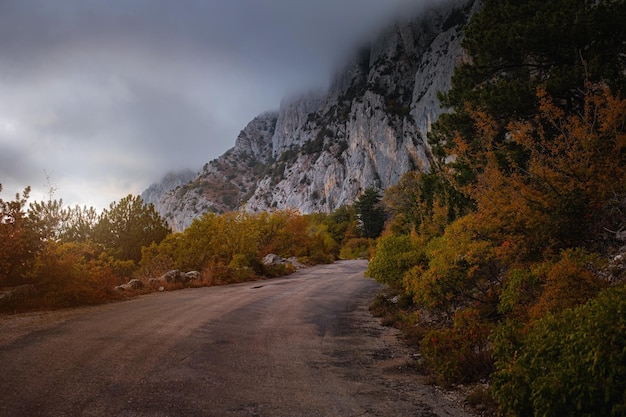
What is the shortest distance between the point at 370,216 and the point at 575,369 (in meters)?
67.9

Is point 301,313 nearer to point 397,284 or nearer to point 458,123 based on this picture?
point 397,284

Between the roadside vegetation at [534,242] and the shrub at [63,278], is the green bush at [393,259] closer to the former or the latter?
the roadside vegetation at [534,242]

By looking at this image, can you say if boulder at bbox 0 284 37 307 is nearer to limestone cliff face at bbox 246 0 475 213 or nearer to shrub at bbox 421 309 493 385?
shrub at bbox 421 309 493 385

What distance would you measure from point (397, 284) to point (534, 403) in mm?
11518

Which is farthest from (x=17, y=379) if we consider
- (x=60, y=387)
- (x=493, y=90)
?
(x=493, y=90)

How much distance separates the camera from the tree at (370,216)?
228 feet

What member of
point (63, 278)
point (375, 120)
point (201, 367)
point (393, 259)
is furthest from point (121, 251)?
point (375, 120)

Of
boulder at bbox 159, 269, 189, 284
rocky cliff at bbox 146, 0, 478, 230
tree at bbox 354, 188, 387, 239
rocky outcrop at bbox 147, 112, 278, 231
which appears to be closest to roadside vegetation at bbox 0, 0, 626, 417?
boulder at bbox 159, 269, 189, 284

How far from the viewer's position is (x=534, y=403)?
3.14 meters

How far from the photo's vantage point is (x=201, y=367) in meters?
5.74

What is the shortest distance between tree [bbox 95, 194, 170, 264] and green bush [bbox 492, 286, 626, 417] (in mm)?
21192

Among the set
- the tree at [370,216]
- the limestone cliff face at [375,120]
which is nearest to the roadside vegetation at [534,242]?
the limestone cliff face at [375,120]

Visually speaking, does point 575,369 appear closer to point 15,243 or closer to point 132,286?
point 15,243

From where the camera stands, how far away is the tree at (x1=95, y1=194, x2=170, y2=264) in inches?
843
